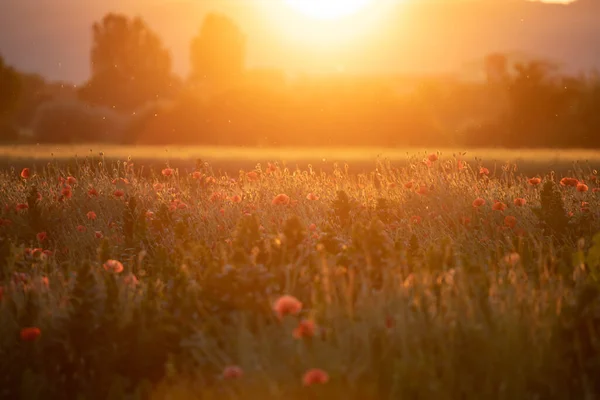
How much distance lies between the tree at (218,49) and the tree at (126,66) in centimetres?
302

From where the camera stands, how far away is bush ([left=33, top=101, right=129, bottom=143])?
32.3 meters

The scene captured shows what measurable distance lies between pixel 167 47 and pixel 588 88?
42418mm

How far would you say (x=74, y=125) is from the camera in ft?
106

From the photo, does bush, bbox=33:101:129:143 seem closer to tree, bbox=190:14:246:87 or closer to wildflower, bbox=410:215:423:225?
wildflower, bbox=410:215:423:225

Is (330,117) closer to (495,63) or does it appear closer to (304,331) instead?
(495,63)

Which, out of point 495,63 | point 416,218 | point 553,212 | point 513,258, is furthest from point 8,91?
point 513,258

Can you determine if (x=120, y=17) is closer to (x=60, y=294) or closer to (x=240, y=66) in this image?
(x=240, y=66)

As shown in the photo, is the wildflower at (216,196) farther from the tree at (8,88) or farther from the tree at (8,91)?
the tree at (8,88)

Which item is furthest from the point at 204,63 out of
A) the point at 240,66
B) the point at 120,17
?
the point at 120,17

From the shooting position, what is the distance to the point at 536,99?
26.0m

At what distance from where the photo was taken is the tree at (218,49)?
5916 cm

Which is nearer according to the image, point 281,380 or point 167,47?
point 281,380

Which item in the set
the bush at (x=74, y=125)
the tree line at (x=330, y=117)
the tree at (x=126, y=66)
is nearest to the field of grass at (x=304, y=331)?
the tree line at (x=330, y=117)

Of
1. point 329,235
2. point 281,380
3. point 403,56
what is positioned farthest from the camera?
point 403,56
